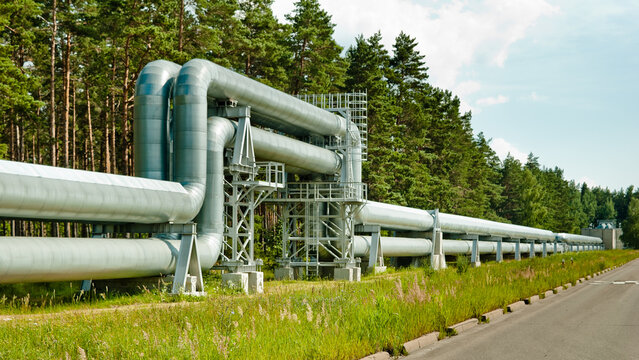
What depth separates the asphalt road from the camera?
11.3 metres

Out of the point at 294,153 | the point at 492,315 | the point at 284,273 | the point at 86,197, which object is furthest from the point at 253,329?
A: the point at 284,273

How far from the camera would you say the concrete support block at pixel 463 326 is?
45.9 feet

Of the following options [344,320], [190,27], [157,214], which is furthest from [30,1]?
[344,320]

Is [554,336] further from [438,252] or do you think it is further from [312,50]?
[312,50]

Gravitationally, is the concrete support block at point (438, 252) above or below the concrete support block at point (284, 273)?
above

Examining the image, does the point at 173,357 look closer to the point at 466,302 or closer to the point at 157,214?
the point at 466,302

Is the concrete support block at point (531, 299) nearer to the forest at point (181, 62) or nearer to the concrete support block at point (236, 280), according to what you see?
the concrete support block at point (236, 280)

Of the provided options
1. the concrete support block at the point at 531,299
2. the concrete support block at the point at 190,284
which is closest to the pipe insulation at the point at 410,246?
the concrete support block at the point at 531,299

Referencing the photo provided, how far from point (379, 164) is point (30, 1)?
35222 millimetres

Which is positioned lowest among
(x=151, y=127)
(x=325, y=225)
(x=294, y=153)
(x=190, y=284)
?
(x=190, y=284)

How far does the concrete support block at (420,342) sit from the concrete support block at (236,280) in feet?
44.1

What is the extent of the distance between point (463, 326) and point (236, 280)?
41.0 feet

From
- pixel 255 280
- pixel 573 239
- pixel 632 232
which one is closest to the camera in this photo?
pixel 255 280

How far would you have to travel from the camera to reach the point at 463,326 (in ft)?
49.2
